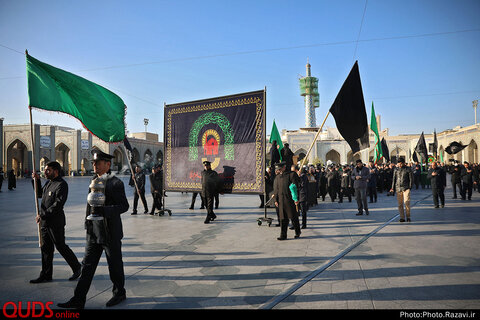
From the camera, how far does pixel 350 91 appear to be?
6125mm

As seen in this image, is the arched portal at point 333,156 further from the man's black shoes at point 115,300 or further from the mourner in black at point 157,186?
the man's black shoes at point 115,300

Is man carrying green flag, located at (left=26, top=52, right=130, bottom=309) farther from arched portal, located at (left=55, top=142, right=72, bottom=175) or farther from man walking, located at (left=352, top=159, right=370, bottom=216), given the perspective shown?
arched portal, located at (left=55, top=142, right=72, bottom=175)

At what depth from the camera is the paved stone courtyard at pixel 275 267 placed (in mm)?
3049

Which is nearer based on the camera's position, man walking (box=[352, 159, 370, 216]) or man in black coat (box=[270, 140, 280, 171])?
man walking (box=[352, 159, 370, 216])

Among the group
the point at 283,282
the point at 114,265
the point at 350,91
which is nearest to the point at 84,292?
the point at 114,265

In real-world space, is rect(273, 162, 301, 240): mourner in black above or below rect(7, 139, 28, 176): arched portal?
below

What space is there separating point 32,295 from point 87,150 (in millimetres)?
Answer: 47560

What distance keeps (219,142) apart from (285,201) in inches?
122

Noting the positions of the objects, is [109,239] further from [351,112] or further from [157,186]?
[157,186]

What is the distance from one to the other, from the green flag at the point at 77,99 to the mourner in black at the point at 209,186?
101 inches

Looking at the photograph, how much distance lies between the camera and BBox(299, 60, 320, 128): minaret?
263 ft

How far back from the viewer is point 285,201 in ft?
18.8

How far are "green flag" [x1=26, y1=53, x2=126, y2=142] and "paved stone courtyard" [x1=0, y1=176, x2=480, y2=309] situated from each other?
7.69 ft

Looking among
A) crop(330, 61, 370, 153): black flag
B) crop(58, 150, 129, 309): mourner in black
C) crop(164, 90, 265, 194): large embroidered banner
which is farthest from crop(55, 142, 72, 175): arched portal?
crop(58, 150, 129, 309): mourner in black
